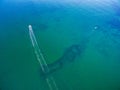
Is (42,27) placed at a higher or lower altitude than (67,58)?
higher

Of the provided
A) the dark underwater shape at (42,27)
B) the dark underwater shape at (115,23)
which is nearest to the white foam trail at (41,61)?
the dark underwater shape at (42,27)

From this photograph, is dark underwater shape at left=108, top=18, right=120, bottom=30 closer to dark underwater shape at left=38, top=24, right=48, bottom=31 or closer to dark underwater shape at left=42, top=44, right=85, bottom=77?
dark underwater shape at left=42, top=44, right=85, bottom=77

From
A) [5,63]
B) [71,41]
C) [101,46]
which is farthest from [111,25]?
[5,63]

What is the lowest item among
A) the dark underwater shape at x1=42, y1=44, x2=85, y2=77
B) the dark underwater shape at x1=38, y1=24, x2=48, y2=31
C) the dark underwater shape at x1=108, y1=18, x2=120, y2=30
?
the dark underwater shape at x1=42, y1=44, x2=85, y2=77

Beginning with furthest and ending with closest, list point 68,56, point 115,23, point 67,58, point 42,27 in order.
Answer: point 115,23, point 42,27, point 68,56, point 67,58

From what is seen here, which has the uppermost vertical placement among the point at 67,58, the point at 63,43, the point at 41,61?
the point at 63,43

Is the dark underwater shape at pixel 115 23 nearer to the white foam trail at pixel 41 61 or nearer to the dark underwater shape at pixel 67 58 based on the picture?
the dark underwater shape at pixel 67 58

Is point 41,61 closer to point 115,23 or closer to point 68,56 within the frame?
point 68,56

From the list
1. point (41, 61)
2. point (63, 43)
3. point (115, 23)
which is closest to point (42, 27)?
point (63, 43)

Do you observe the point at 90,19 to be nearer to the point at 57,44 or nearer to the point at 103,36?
the point at 103,36

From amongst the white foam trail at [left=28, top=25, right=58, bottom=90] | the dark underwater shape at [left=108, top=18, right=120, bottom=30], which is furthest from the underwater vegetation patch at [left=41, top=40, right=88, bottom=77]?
the dark underwater shape at [left=108, top=18, right=120, bottom=30]
